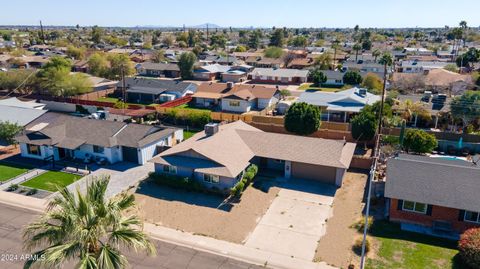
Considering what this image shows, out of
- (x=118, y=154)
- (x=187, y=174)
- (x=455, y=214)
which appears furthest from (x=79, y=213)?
(x=118, y=154)

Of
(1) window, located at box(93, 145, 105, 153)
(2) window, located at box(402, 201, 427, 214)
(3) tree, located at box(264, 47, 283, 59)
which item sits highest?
(3) tree, located at box(264, 47, 283, 59)

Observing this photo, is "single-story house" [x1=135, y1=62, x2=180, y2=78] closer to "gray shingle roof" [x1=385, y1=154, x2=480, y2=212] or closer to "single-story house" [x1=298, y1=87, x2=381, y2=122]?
"single-story house" [x1=298, y1=87, x2=381, y2=122]

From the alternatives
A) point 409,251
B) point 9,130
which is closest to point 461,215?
point 409,251

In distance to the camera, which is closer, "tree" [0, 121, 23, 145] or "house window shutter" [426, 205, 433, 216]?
"house window shutter" [426, 205, 433, 216]

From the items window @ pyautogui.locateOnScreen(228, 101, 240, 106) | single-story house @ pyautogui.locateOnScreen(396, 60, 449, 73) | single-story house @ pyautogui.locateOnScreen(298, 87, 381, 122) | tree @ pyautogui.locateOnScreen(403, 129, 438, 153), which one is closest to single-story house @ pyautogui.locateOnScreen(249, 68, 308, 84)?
single-story house @ pyautogui.locateOnScreen(396, 60, 449, 73)

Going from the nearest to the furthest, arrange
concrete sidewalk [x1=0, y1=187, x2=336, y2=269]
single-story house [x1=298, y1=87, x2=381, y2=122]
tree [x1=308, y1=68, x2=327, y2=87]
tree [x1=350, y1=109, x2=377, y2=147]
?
concrete sidewalk [x1=0, y1=187, x2=336, y2=269]
tree [x1=350, y1=109, x2=377, y2=147]
single-story house [x1=298, y1=87, x2=381, y2=122]
tree [x1=308, y1=68, x2=327, y2=87]

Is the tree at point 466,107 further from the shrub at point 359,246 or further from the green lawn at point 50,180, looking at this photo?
the green lawn at point 50,180

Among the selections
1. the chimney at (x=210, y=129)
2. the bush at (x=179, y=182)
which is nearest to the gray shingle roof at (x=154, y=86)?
the chimney at (x=210, y=129)
